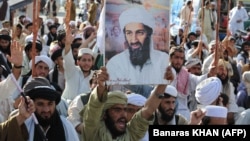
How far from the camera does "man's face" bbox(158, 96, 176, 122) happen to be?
653 cm

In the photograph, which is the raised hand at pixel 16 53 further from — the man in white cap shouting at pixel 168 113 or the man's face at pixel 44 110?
the man in white cap shouting at pixel 168 113

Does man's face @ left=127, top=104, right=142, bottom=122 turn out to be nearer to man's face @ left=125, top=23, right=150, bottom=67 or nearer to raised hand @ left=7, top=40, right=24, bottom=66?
man's face @ left=125, top=23, right=150, bottom=67

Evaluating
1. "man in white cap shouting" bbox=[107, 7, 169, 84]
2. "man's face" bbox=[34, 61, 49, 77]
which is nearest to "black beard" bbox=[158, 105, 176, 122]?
"man in white cap shouting" bbox=[107, 7, 169, 84]

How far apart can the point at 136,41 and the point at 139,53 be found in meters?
0.09

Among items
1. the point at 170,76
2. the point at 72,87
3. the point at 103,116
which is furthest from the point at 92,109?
the point at 72,87

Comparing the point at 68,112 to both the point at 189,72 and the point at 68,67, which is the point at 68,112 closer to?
the point at 68,67

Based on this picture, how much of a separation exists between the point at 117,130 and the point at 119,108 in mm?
176

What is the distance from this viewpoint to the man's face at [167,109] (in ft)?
21.4

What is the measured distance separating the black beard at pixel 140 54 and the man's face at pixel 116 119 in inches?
13.3

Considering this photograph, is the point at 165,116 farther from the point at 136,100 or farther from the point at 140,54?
the point at 140,54

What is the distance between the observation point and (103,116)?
18.7 ft

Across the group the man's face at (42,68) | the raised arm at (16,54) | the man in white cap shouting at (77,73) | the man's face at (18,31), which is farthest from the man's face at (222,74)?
the man's face at (18,31)

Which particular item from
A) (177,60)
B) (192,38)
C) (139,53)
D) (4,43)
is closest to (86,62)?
(177,60)

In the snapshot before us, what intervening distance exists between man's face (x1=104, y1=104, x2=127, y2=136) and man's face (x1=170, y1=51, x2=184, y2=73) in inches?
122
